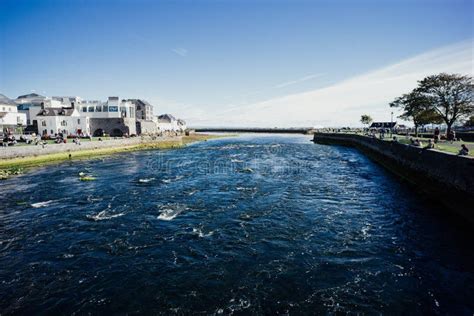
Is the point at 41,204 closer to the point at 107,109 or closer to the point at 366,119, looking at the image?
the point at 107,109

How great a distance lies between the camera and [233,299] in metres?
9.51

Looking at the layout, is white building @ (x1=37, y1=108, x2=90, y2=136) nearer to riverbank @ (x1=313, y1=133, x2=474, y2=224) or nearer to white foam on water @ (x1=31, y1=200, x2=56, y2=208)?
white foam on water @ (x1=31, y1=200, x2=56, y2=208)

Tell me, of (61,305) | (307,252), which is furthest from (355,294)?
(61,305)

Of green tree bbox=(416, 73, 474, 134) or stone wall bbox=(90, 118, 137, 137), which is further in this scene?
stone wall bbox=(90, 118, 137, 137)

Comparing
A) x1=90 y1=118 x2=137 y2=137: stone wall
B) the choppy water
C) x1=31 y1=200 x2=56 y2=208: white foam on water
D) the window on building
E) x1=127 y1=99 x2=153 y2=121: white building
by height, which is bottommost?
the choppy water

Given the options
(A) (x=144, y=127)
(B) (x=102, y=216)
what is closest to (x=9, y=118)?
(A) (x=144, y=127)

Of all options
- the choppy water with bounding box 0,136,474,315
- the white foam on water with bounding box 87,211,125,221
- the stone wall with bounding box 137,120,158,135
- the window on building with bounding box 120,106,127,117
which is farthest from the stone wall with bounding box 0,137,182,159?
the white foam on water with bounding box 87,211,125,221

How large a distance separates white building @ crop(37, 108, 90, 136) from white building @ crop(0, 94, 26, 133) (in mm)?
7325

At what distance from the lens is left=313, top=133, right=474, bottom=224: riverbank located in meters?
17.6

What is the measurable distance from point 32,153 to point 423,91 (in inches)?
2899

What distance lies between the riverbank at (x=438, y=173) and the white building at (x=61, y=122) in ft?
255

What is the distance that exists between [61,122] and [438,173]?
88.2m

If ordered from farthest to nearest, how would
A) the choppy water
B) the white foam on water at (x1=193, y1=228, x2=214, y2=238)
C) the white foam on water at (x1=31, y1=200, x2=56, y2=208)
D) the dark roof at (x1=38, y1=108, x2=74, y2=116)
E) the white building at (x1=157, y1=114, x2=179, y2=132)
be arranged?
the white building at (x1=157, y1=114, x2=179, y2=132), the dark roof at (x1=38, y1=108, x2=74, y2=116), the white foam on water at (x1=31, y1=200, x2=56, y2=208), the white foam on water at (x1=193, y1=228, x2=214, y2=238), the choppy water

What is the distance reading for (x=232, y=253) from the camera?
1284 centimetres
